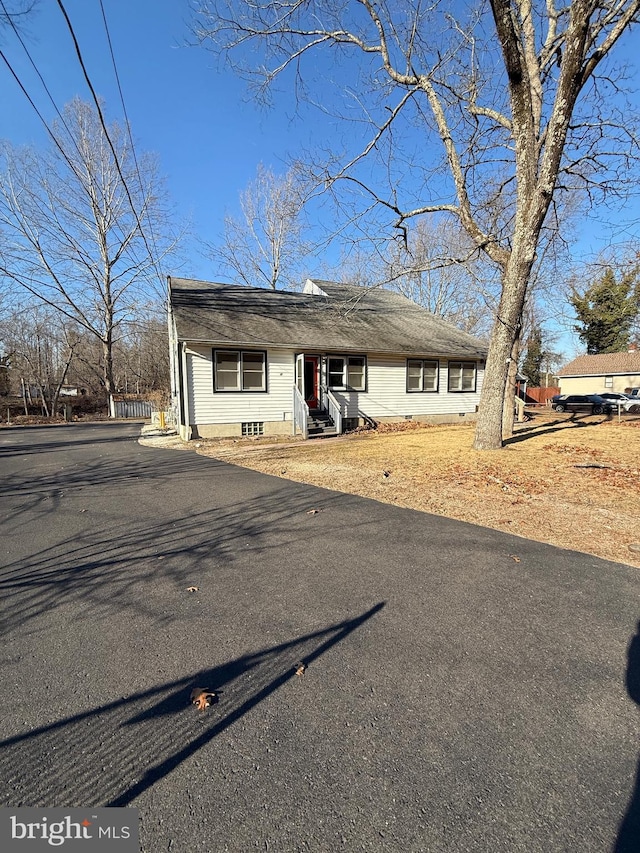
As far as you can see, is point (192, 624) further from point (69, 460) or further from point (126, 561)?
point (69, 460)

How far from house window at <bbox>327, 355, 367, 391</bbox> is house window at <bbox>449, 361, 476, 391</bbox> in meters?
4.88

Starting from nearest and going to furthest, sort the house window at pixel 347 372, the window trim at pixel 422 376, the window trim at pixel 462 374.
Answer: the house window at pixel 347 372, the window trim at pixel 422 376, the window trim at pixel 462 374

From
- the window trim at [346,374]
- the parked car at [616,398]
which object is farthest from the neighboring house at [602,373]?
the window trim at [346,374]

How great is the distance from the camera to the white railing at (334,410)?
13500 mm

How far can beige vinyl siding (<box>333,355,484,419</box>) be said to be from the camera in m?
15.3

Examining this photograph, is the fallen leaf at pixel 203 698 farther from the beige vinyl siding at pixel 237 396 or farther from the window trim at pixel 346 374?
the window trim at pixel 346 374

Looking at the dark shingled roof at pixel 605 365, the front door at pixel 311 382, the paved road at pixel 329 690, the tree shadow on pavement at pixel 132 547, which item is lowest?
the tree shadow on pavement at pixel 132 547

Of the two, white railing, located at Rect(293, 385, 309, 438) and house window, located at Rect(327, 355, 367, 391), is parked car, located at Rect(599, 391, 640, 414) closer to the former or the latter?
house window, located at Rect(327, 355, 367, 391)

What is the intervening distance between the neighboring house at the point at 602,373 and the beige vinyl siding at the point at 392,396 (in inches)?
1175

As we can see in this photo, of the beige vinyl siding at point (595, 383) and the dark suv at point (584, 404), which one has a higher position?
the beige vinyl siding at point (595, 383)

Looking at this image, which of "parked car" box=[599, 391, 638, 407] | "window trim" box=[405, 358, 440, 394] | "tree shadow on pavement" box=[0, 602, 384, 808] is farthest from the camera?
"parked car" box=[599, 391, 638, 407]
